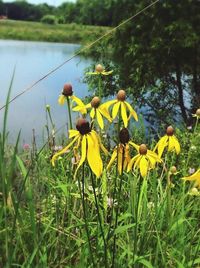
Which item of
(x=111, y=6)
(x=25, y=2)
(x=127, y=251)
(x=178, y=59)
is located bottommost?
(x=127, y=251)

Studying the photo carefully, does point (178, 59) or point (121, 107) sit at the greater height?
point (178, 59)

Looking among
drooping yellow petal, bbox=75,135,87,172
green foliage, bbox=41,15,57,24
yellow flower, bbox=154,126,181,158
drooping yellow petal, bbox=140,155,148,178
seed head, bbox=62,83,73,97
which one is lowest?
drooping yellow petal, bbox=140,155,148,178

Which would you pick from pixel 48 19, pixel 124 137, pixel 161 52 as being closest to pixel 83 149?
pixel 124 137

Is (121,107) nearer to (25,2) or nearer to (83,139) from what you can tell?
(83,139)

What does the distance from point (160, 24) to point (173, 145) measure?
624cm

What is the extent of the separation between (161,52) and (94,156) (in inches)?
267

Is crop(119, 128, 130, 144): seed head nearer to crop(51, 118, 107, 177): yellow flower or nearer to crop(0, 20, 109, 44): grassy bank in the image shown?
crop(51, 118, 107, 177): yellow flower

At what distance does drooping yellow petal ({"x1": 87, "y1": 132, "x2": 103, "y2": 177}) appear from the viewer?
0.92m

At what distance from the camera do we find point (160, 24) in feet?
24.3

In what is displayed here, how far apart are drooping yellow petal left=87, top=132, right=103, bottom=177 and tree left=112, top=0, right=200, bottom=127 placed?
6.12 meters

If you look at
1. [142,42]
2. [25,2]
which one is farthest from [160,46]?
[25,2]

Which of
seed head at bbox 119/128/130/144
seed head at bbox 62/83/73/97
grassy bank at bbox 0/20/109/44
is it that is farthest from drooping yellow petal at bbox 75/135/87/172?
grassy bank at bbox 0/20/109/44

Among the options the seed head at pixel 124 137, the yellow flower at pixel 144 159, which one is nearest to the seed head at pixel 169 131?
the yellow flower at pixel 144 159

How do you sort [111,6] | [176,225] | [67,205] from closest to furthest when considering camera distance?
[176,225] → [67,205] → [111,6]
